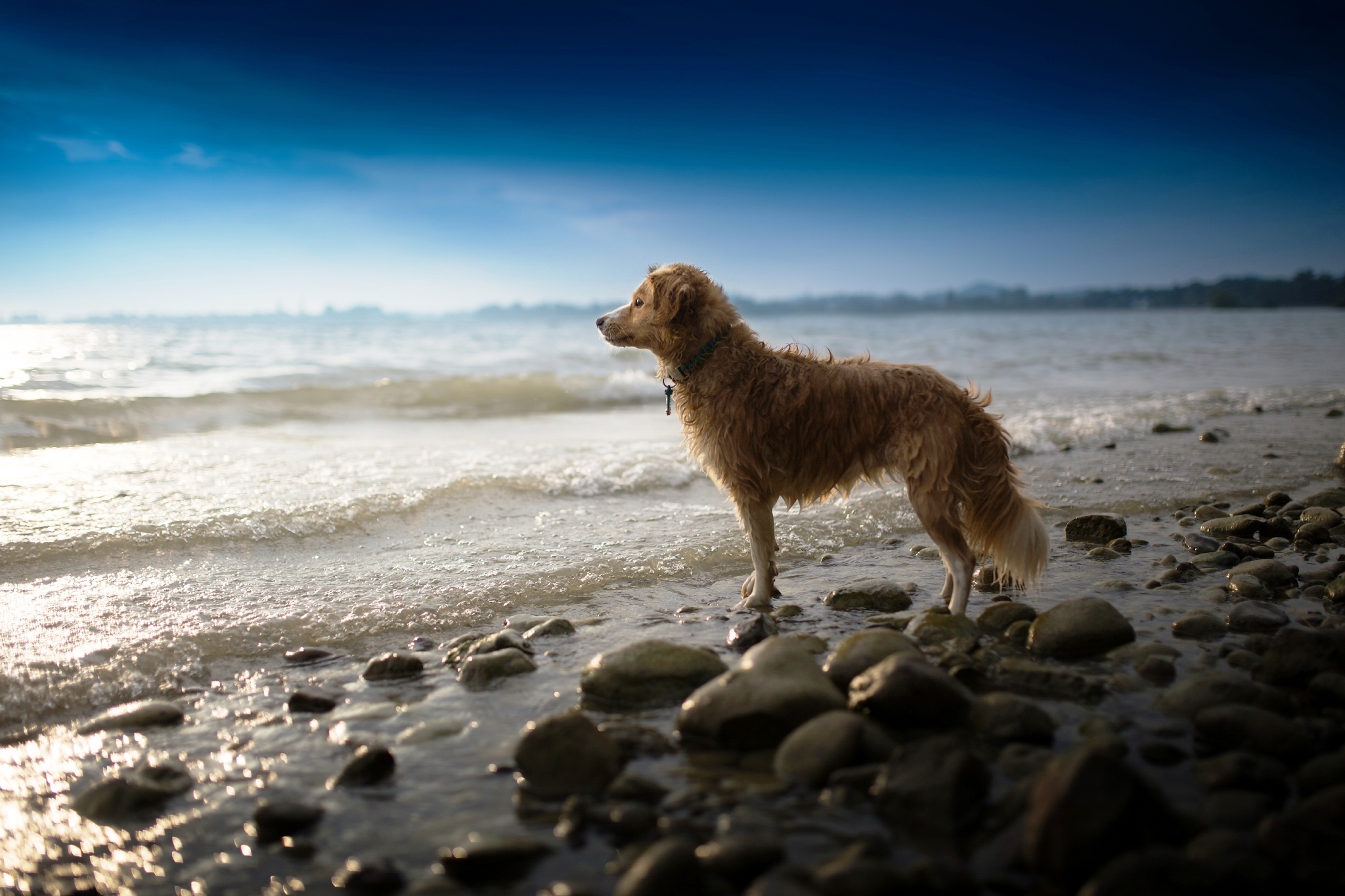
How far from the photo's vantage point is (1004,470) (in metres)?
5.28

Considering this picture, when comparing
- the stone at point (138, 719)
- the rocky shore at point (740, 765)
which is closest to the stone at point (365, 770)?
the rocky shore at point (740, 765)

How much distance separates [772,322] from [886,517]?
72.2m

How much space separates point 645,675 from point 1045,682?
6.58ft

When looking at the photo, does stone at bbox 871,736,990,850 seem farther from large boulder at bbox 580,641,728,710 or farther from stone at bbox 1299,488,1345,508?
stone at bbox 1299,488,1345,508

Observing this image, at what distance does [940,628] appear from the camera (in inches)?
187

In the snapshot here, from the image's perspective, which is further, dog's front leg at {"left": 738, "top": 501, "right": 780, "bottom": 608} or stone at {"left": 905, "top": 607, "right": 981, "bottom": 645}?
dog's front leg at {"left": 738, "top": 501, "right": 780, "bottom": 608}

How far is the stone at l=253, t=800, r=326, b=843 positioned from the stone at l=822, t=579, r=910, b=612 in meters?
3.56

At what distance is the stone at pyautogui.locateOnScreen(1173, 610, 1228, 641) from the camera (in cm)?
468

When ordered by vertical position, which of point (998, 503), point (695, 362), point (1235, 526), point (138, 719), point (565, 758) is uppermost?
point (695, 362)

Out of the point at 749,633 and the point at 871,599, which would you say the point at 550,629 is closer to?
the point at 749,633

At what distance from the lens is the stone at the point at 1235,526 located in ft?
22.8

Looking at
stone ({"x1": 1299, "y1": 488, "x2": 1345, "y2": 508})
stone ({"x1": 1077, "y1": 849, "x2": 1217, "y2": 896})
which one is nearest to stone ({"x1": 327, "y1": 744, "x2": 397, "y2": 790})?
stone ({"x1": 1077, "y1": 849, "x2": 1217, "y2": 896})

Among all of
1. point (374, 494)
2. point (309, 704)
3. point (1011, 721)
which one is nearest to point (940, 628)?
point (1011, 721)

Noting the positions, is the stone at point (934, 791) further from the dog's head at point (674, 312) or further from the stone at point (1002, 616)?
the dog's head at point (674, 312)
